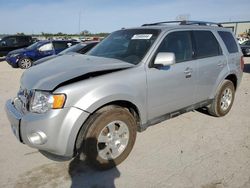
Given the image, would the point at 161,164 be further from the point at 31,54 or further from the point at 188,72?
the point at 31,54

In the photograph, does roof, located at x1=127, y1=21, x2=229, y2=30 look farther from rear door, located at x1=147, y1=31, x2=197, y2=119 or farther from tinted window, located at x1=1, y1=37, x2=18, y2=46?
tinted window, located at x1=1, y1=37, x2=18, y2=46

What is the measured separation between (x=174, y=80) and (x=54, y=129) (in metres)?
1.95

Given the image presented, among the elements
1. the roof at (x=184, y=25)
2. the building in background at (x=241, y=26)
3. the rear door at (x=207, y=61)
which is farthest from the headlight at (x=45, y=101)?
the building in background at (x=241, y=26)

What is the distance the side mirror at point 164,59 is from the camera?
133 inches

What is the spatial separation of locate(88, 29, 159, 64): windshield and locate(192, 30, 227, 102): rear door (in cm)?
98

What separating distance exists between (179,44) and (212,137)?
1.67 metres

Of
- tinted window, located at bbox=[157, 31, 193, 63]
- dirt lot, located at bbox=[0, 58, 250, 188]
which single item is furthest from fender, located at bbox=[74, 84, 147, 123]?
tinted window, located at bbox=[157, 31, 193, 63]

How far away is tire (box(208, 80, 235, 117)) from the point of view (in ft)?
16.1

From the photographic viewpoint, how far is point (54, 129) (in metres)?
2.75

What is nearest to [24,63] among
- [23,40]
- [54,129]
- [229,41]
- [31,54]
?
[31,54]

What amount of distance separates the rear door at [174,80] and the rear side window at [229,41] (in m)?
1.14

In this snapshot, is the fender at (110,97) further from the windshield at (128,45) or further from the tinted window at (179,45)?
the tinted window at (179,45)

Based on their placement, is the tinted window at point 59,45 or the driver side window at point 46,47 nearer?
the driver side window at point 46,47

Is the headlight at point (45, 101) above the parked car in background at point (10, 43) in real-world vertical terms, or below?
below
